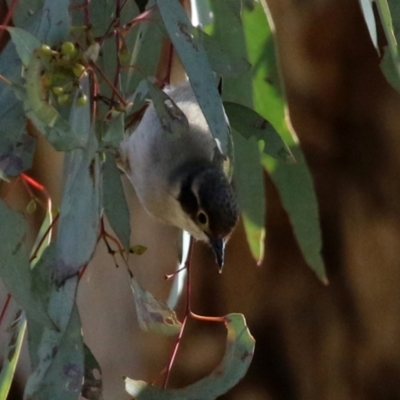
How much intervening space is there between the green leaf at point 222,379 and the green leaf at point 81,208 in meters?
0.16

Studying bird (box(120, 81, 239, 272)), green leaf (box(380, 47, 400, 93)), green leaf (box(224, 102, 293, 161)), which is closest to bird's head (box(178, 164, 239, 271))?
bird (box(120, 81, 239, 272))

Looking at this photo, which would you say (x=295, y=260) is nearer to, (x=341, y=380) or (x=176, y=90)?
(x=341, y=380)

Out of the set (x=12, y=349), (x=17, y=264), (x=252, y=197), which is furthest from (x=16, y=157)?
(x=252, y=197)

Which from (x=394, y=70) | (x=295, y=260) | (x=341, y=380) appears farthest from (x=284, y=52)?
(x=394, y=70)

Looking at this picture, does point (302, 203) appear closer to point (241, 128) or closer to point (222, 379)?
point (241, 128)

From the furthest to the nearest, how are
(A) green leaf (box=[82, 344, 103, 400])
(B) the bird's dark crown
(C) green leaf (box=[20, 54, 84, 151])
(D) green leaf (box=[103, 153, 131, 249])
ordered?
(B) the bird's dark crown, (D) green leaf (box=[103, 153, 131, 249]), (A) green leaf (box=[82, 344, 103, 400]), (C) green leaf (box=[20, 54, 84, 151])

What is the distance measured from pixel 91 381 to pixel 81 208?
185 mm

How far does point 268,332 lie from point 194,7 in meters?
1.28

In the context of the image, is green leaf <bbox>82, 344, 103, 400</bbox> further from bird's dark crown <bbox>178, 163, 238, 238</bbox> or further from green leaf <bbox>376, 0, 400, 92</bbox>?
green leaf <bbox>376, 0, 400, 92</bbox>

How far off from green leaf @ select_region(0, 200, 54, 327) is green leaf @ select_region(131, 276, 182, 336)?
0.45 feet

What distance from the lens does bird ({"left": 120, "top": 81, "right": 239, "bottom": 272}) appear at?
1003 millimetres

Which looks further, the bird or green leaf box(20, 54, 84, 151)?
the bird

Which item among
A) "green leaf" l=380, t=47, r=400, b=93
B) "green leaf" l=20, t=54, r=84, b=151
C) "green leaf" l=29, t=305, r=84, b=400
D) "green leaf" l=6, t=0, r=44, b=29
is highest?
"green leaf" l=20, t=54, r=84, b=151

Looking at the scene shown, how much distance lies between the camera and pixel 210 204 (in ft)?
3.28
